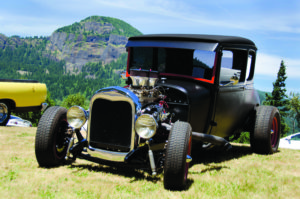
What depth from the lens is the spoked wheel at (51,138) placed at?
4.91m

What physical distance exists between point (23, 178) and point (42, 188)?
23.3 inches

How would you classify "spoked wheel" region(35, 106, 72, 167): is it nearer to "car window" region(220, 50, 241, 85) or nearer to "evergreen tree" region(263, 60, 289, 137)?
"car window" region(220, 50, 241, 85)

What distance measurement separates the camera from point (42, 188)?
13.1 feet

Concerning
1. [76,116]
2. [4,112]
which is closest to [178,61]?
[76,116]

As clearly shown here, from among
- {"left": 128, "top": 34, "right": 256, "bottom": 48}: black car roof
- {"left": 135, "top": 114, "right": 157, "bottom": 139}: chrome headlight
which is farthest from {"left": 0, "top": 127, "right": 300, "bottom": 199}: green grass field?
{"left": 128, "top": 34, "right": 256, "bottom": 48}: black car roof

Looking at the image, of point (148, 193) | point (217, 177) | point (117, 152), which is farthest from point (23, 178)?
point (217, 177)

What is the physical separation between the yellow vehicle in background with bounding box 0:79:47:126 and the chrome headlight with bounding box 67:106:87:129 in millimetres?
8274

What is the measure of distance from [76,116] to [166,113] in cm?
145

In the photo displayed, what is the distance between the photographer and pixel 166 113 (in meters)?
5.16

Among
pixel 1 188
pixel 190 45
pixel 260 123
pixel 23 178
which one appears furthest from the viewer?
pixel 260 123

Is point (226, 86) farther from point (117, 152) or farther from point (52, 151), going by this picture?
point (52, 151)

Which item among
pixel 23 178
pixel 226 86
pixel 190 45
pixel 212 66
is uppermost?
pixel 190 45

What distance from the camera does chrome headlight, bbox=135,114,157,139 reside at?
431 centimetres

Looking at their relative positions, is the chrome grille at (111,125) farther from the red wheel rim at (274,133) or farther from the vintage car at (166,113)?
the red wheel rim at (274,133)
